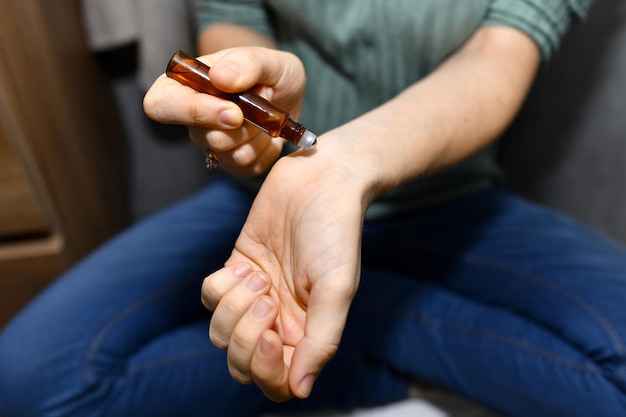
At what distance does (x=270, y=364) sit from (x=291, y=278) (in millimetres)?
58

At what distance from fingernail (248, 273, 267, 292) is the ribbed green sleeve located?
1.16 feet

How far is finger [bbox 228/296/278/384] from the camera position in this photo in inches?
13.3

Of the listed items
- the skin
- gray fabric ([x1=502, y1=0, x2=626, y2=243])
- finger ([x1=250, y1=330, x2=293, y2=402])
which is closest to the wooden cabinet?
the skin

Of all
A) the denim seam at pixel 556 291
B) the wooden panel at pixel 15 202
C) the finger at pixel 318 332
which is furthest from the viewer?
the wooden panel at pixel 15 202

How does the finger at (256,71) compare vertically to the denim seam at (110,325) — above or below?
above

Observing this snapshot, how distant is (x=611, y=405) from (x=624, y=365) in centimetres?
4

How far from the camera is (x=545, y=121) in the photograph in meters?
0.75

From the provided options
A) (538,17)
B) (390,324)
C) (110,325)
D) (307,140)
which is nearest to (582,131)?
(538,17)

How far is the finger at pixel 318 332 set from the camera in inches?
13.1

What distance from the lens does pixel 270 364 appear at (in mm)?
337

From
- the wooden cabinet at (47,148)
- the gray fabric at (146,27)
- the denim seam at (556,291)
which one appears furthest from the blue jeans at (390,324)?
the gray fabric at (146,27)

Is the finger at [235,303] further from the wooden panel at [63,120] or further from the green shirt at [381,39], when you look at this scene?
the wooden panel at [63,120]

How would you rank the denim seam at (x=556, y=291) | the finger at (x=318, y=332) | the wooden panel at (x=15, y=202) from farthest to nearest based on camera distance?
1. the wooden panel at (x=15, y=202)
2. the denim seam at (x=556, y=291)
3. the finger at (x=318, y=332)

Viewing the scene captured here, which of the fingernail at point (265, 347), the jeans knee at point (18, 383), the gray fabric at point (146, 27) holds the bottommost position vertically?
the jeans knee at point (18, 383)
